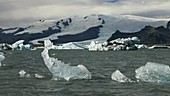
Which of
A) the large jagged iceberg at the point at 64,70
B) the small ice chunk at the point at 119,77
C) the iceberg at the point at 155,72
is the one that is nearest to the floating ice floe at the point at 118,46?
the large jagged iceberg at the point at 64,70

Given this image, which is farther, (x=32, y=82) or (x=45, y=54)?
(x=45, y=54)

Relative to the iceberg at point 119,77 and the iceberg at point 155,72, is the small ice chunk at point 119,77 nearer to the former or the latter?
the iceberg at point 119,77

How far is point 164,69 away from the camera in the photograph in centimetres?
2772

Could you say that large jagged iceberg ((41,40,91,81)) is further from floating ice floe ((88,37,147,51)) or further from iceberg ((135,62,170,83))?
floating ice floe ((88,37,147,51))

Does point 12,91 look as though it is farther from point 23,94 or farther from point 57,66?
point 57,66

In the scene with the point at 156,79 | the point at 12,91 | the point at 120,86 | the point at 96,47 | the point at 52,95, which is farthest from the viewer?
the point at 96,47

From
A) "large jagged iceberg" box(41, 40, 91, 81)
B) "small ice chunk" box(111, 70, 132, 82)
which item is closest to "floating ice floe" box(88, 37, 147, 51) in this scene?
"large jagged iceberg" box(41, 40, 91, 81)

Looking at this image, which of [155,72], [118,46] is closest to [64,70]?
[155,72]

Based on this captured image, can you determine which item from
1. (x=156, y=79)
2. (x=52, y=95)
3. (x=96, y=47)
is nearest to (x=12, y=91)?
(x=52, y=95)

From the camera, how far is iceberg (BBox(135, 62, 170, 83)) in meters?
27.7

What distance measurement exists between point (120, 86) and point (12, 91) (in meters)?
6.65

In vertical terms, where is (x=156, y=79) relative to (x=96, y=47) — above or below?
above

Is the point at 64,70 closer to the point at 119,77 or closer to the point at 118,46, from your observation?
the point at 119,77

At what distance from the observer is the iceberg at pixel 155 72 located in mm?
27703
